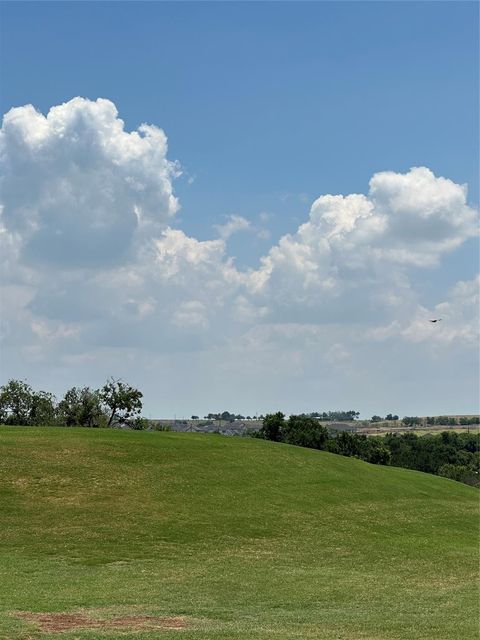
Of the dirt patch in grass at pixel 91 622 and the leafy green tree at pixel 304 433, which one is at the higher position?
the leafy green tree at pixel 304 433

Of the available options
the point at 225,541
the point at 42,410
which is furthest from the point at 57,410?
the point at 225,541

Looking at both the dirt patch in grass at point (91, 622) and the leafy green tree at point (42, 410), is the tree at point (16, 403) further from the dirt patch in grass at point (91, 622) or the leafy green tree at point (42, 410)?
the dirt patch in grass at point (91, 622)

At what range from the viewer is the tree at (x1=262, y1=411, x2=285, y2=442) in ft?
535

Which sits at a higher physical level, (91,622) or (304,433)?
(304,433)

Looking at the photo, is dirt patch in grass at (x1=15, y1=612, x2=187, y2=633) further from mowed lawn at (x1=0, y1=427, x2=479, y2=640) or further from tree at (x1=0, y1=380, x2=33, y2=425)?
tree at (x1=0, y1=380, x2=33, y2=425)

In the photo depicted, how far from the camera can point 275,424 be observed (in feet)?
535

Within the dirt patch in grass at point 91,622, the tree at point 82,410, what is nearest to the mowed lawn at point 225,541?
the dirt patch in grass at point 91,622

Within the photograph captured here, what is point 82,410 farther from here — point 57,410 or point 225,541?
point 225,541

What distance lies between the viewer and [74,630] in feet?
81.8

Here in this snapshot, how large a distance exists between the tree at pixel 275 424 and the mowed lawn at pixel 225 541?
77.9 m

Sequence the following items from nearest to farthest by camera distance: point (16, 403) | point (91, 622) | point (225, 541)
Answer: point (91, 622), point (225, 541), point (16, 403)

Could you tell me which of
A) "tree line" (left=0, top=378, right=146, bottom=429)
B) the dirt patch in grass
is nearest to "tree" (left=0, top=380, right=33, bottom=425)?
"tree line" (left=0, top=378, right=146, bottom=429)

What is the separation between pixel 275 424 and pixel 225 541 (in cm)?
11551

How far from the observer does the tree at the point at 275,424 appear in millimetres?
163000
